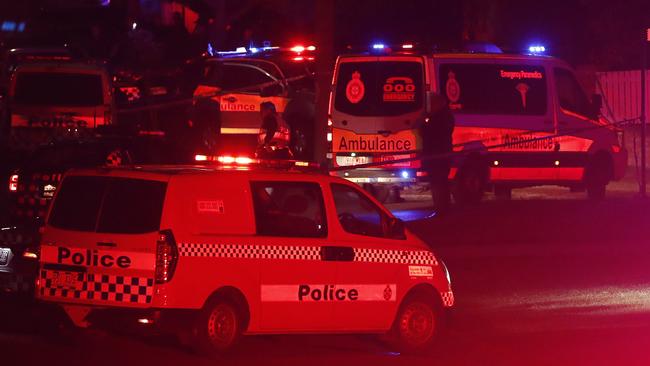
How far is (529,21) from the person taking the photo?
1252 inches

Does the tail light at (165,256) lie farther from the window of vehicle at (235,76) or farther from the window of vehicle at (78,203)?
the window of vehicle at (235,76)

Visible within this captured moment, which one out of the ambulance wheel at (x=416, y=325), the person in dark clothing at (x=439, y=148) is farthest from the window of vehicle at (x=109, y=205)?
the person in dark clothing at (x=439, y=148)

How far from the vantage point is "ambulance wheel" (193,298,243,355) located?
392 inches

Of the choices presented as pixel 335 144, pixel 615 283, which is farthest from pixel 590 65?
pixel 615 283

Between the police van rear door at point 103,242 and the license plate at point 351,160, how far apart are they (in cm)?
939

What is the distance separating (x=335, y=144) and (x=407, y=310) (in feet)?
27.3

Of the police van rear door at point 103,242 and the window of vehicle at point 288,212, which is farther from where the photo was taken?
the window of vehicle at point 288,212

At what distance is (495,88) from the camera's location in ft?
66.0

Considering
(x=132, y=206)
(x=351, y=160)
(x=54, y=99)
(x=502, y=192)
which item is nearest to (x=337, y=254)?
(x=132, y=206)

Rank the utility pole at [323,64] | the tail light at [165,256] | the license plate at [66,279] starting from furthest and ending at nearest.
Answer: the utility pole at [323,64] < the license plate at [66,279] < the tail light at [165,256]

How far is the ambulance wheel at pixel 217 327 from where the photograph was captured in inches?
392

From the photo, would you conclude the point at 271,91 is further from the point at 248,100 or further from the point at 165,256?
the point at 165,256

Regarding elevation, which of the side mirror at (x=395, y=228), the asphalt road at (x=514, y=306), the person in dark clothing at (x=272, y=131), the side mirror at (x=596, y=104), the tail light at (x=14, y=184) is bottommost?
the asphalt road at (x=514, y=306)

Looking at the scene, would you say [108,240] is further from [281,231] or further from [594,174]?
[594,174]
